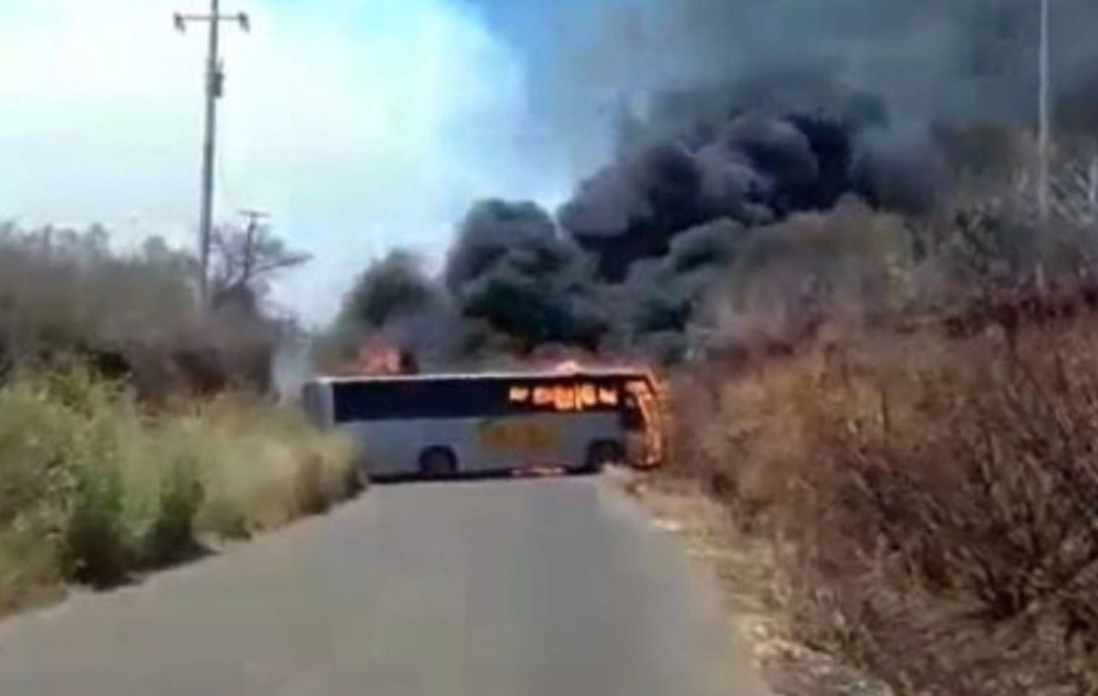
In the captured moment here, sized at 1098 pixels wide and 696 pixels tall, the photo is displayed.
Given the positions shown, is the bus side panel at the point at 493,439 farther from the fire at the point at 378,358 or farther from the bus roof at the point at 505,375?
the fire at the point at 378,358

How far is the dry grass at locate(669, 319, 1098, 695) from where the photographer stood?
1255 cm

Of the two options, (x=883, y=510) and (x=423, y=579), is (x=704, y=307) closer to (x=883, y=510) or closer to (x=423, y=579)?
(x=423, y=579)

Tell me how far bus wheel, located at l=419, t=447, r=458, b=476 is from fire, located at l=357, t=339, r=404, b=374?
7615 mm

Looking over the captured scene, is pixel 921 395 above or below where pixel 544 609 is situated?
above

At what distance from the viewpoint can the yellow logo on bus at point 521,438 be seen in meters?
71.1

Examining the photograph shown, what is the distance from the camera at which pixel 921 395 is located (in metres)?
16.2

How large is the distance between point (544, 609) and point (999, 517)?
7.51 m

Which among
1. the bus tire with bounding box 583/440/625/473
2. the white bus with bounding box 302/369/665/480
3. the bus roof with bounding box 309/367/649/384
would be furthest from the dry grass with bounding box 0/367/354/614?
the bus roof with bounding box 309/367/649/384

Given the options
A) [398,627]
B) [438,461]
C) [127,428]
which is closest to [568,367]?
[438,461]

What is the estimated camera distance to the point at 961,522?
1420 cm

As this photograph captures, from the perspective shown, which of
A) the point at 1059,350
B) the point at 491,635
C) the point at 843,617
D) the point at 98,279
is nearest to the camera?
the point at 1059,350

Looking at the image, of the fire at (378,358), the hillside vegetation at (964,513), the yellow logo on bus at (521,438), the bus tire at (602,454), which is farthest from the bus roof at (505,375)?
the hillside vegetation at (964,513)

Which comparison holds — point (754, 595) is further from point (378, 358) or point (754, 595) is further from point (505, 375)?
point (378, 358)

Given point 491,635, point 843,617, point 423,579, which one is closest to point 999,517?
point 843,617
